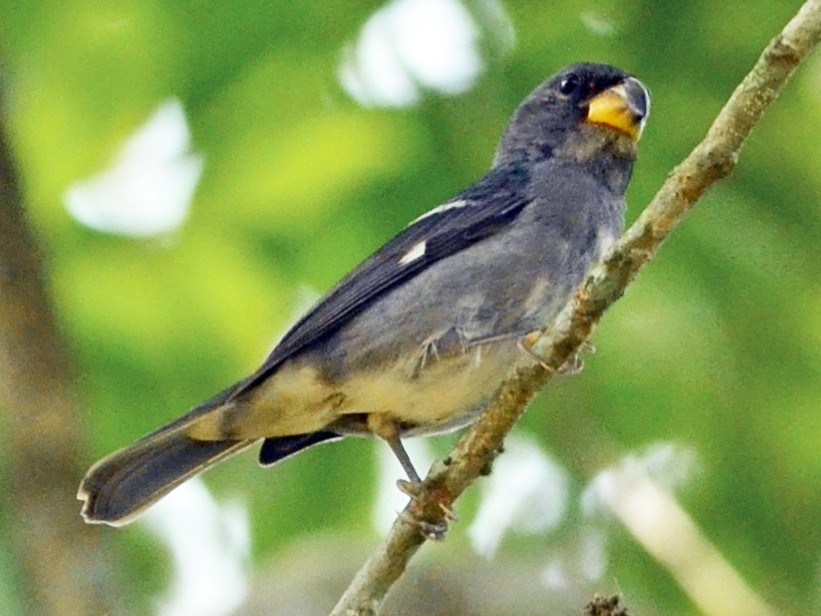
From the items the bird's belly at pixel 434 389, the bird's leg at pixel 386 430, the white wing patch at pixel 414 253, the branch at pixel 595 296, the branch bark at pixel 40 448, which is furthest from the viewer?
the white wing patch at pixel 414 253

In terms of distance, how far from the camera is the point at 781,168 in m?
4.36

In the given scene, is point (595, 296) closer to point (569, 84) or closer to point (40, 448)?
point (40, 448)

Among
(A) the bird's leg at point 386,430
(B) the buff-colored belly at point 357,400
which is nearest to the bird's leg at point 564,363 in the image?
(B) the buff-colored belly at point 357,400

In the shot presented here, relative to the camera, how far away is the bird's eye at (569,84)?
4.66 m

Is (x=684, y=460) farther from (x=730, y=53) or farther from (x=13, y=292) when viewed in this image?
(x=13, y=292)

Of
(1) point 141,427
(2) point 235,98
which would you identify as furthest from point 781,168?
(1) point 141,427

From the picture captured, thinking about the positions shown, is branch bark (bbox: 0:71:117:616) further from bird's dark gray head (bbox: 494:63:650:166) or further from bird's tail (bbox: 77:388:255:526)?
bird's dark gray head (bbox: 494:63:650:166)

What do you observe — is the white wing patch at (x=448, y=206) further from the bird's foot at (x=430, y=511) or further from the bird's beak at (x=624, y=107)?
the bird's foot at (x=430, y=511)

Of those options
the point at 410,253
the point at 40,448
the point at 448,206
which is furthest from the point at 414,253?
the point at 40,448

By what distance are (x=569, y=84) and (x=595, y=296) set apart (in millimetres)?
1891

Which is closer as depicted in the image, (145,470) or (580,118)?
(145,470)

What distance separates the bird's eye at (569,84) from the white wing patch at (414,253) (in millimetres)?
723

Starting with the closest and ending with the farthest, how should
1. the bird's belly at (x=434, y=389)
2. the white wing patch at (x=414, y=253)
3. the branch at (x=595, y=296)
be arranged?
the branch at (x=595, y=296), the bird's belly at (x=434, y=389), the white wing patch at (x=414, y=253)

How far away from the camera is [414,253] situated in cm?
439
